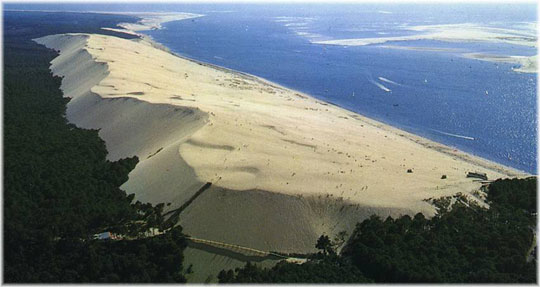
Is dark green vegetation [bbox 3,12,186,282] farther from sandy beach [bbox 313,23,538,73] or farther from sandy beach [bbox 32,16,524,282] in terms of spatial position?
sandy beach [bbox 313,23,538,73]

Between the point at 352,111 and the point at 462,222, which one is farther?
the point at 352,111

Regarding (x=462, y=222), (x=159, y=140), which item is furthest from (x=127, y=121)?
(x=462, y=222)

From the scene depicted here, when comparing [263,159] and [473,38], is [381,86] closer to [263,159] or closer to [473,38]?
[263,159]

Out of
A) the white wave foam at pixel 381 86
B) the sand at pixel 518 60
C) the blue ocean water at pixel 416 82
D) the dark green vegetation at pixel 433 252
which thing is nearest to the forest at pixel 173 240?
the dark green vegetation at pixel 433 252

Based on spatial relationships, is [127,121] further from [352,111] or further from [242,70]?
[242,70]

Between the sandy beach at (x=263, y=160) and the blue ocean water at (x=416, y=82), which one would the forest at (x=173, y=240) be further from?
the blue ocean water at (x=416, y=82)

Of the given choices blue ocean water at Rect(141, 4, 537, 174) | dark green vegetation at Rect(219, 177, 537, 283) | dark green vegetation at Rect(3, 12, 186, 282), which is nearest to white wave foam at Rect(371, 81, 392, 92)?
blue ocean water at Rect(141, 4, 537, 174)
